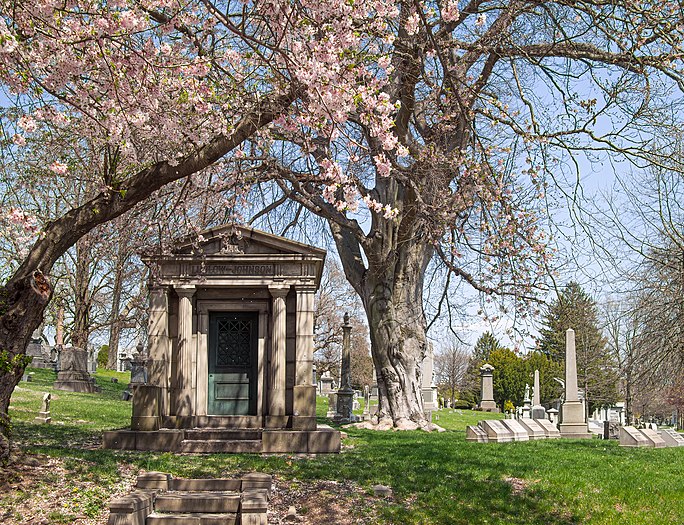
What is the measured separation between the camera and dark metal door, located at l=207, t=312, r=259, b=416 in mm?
14906

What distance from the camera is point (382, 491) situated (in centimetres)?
1024

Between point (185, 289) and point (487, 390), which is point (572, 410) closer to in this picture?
point (185, 289)

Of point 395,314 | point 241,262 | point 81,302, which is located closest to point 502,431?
point 395,314

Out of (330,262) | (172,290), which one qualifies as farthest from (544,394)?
(172,290)

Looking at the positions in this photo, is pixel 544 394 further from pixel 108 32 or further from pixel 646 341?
pixel 108 32

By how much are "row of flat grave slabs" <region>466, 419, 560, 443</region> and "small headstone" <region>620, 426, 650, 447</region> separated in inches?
86.6

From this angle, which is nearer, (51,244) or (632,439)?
(51,244)

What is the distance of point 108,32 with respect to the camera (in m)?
7.67

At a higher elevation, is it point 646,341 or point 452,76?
point 452,76

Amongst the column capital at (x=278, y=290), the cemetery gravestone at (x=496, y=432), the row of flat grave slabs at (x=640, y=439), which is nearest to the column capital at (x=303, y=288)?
the column capital at (x=278, y=290)

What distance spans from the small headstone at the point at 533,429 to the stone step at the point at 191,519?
12.9 m

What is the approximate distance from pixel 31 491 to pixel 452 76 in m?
7.50

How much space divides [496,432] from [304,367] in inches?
200

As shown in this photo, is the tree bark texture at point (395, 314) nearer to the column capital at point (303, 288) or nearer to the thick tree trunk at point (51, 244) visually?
the column capital at point (303, 288)
